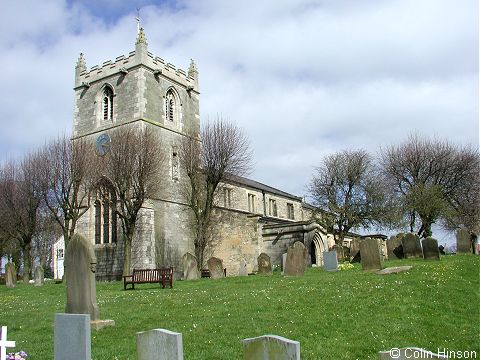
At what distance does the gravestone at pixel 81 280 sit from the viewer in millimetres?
9023

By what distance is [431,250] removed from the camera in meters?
18.8

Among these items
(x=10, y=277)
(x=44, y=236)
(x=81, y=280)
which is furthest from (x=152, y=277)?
(x=44, y=236)

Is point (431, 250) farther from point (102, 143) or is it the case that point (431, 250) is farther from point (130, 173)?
point (102, 143)

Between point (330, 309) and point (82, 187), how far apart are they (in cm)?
2253

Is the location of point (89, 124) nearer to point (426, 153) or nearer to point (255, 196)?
point (255, 196)

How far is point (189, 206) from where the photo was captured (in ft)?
98.2

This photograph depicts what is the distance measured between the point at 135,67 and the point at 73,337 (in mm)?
27975

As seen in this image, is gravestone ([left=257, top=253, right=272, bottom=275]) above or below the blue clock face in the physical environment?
below

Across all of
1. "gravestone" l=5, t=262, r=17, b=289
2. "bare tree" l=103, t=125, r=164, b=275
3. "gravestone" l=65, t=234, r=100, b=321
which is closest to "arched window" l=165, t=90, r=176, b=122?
"bare tree" l=103, t=125, r=164, b=275

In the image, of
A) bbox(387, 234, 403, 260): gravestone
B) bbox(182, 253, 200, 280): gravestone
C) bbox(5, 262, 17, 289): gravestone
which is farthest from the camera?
bbox(5, 262, 17, 289): gravestone

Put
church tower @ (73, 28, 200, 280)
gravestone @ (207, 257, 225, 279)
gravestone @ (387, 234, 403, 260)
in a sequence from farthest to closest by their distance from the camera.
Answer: church tower @ (73, 28, 200, 280), gravestone @ (387, 234, 403, 260), gravestone @ (207, 257, 225, 279)

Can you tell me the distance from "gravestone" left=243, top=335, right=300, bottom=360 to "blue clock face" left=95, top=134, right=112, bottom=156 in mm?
26304

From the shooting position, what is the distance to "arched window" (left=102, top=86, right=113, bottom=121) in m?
32.2

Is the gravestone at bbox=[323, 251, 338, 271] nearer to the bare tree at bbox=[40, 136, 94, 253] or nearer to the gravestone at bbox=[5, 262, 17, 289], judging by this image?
the bare tree at bbox=[40, 136, 94, 253]
